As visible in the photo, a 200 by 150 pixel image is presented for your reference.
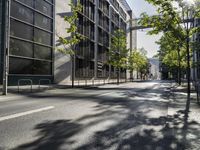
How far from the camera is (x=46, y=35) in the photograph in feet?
90.3

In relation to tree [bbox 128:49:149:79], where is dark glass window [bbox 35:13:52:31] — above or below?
above

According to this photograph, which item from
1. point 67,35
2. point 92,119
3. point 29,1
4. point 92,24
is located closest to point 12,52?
point 29,1

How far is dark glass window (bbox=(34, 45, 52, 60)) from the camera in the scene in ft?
83.9

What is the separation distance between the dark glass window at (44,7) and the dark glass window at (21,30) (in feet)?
9.79

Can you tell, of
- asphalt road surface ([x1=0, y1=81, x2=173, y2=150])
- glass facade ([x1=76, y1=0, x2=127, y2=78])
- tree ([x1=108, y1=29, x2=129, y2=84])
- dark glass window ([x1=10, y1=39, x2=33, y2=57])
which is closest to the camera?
asphalt road surface ([x1=0, y1=81, x2=173, y2=150])

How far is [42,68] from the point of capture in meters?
26.6

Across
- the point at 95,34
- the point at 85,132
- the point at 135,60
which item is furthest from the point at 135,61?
the point at 85,132

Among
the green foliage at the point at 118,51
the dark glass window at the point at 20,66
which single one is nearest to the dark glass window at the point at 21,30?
the dark glass window at the point at 20,66

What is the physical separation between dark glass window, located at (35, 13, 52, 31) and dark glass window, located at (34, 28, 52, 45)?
68 centimetres

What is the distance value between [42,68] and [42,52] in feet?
5.56

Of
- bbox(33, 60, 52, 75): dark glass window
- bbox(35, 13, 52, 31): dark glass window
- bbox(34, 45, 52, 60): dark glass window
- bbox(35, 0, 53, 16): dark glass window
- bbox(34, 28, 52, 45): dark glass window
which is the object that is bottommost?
bbox(33, 60, 52, 75): dark glass window

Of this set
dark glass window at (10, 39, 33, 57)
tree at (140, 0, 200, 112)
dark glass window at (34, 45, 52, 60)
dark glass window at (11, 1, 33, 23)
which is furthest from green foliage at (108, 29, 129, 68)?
tree at (140, 0, 200, 112)

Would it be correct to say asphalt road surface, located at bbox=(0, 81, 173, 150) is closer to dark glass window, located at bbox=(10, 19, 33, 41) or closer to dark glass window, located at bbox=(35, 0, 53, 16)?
dark glass window, located at bbox=(10, 19, 33, 41)

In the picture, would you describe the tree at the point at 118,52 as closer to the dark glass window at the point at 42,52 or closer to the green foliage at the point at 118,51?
the green foliage at the point at 118,51
